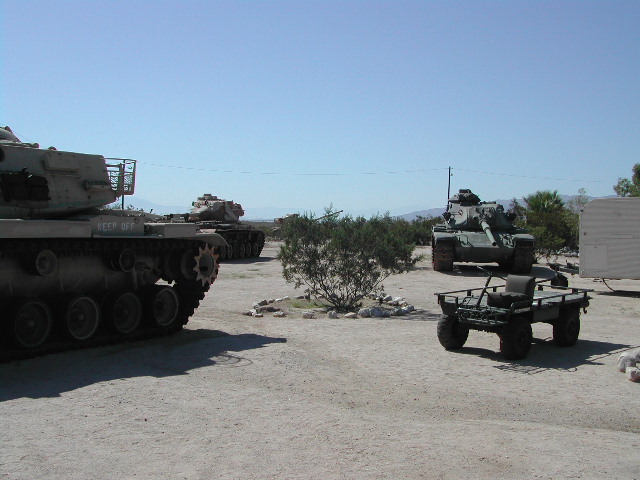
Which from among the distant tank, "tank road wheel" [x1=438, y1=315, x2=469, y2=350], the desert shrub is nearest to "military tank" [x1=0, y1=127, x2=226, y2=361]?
the desert shrub

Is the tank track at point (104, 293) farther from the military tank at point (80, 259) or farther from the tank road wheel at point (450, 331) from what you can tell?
the tank road wheel at point (450, 331)

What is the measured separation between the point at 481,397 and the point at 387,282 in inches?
525

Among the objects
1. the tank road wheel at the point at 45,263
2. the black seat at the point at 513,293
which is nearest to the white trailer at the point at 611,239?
the black seat at the point at 513,293

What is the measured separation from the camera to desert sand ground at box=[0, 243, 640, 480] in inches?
223

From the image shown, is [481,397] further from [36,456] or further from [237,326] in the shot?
[237,326]

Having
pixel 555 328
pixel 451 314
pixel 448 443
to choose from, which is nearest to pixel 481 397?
pixel 448 443

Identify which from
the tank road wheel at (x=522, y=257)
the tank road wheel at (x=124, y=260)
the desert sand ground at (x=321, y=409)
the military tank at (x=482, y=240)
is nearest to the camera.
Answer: the desert sand ground at (x=321, y=409)

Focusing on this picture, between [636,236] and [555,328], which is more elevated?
[636,236]

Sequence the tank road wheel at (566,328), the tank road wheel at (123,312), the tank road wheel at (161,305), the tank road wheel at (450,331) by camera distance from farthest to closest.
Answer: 1. the tank road wheel at (161,305)
2. the tank road wheel at (123,312)
3. the tank road wheel at (566,328)
4. the tank road wheel at (450,331)

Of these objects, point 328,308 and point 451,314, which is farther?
point 328,308

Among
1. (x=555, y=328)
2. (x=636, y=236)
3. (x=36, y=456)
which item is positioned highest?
(x=636, y=236)

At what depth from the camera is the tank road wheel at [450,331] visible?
10.4 m

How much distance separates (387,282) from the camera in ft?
69.6

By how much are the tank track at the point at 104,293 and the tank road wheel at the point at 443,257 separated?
1236 cm
